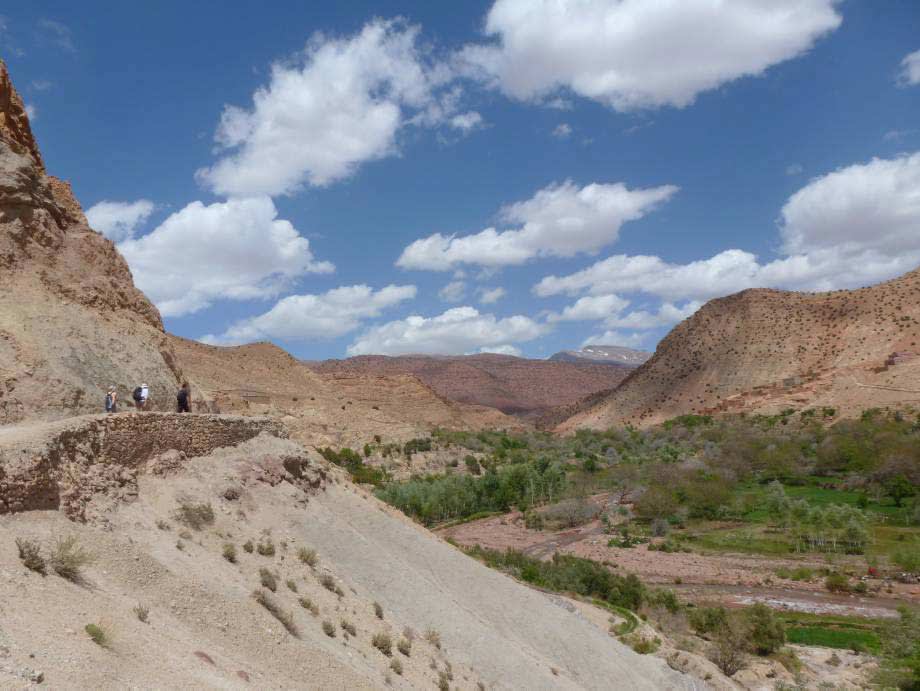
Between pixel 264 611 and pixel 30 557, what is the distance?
342cm

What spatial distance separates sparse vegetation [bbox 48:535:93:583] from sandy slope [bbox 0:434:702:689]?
0.17 m

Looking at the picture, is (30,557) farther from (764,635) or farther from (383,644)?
(764,635)

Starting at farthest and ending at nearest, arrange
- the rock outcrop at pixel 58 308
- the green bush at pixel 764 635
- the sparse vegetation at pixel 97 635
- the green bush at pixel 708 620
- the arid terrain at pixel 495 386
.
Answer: the arid terrain at pixel 495 386 → the green bush at pixel 708 620 → the green bush at pixel 764 635 → the rock outcrop at pixel 58 308 → the sparse vegetation at pixel 97 635

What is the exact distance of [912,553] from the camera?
38.5 meters

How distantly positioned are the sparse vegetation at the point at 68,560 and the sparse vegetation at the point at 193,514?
3.49 m

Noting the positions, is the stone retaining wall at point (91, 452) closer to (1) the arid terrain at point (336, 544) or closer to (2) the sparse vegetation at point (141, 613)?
(1) the arid terrain at point (336, 544)

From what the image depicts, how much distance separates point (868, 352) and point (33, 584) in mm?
100990

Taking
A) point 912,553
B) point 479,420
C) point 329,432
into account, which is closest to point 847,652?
point 912,553

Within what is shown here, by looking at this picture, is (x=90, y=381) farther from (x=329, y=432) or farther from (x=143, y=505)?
(x=329, y=432)

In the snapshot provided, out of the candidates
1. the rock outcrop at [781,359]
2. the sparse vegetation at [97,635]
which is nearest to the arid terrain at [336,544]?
the sparse vegetation at [97,635]

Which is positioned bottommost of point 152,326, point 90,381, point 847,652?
point 847,652

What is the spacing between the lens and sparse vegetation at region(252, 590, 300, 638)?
988cm

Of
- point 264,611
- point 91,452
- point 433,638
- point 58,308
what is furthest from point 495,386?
point 264,611

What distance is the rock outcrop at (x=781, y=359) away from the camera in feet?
278
